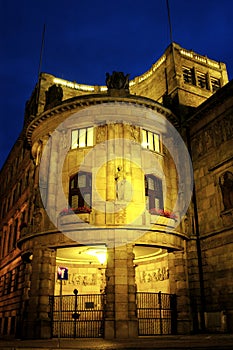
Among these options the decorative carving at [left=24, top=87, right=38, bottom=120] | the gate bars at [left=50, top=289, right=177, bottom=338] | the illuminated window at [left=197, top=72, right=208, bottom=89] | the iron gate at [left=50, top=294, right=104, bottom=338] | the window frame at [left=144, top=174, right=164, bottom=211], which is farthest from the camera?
the illuminated window at [left=197, top=72, right=208, bottom=89]

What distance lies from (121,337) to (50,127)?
48.7 ft

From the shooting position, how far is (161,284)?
25000mm

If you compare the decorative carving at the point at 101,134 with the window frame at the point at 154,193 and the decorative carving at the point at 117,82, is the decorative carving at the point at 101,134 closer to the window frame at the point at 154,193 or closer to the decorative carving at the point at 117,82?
the decorative carving at the point at 117,82

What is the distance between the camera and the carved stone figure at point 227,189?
2127 centimetres

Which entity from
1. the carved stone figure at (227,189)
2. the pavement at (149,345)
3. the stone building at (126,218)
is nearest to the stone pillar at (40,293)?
the stone building at (126,218)

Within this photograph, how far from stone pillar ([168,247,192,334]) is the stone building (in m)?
0.06

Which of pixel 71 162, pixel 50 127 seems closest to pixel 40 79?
pixel 50 127

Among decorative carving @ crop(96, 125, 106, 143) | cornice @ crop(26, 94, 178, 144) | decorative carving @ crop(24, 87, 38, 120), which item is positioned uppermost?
decorative carving @ crop(24, 87, 38, 120)

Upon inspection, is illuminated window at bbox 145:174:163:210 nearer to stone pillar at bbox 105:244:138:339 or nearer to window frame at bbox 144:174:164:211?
window frame at bbox 144:174:164:211

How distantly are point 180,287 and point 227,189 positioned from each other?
6.82 metres

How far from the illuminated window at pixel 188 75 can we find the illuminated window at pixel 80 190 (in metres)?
15.7

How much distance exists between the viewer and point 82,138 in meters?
23.8

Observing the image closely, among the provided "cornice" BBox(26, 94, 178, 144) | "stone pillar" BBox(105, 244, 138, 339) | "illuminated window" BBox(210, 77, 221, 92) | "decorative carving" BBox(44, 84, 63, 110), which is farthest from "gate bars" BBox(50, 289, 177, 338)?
"illuminated window" BBox(210, 77, 221, 92)

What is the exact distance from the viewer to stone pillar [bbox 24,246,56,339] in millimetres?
19203
